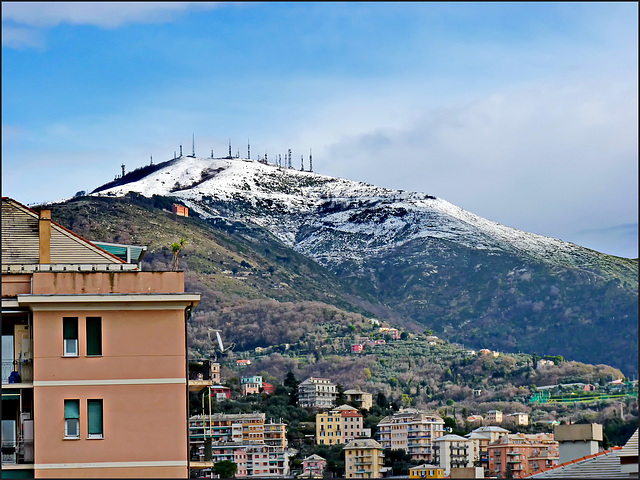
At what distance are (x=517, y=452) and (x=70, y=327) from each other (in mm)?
166235

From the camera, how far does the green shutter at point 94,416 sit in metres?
27.8

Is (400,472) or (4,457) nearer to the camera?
(4,457)

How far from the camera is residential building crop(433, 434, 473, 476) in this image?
192 meters

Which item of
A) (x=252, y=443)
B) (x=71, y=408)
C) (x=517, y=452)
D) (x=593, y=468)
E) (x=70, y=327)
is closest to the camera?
(x=593, y=468)

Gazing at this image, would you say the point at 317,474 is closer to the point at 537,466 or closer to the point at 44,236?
the point at 537,466

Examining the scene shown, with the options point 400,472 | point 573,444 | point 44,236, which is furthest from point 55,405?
point 400,472

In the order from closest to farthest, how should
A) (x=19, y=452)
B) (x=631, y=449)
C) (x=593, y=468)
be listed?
(x=631, y=449) → (x=593, y=468) → (x=19, y=452)

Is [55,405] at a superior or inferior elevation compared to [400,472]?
superior

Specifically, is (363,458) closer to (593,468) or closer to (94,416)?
(94,416)

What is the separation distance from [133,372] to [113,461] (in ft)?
6.86

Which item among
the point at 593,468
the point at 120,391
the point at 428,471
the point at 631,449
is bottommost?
the point at 428,471

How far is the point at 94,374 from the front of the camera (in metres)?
28.4

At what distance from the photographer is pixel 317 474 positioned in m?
170

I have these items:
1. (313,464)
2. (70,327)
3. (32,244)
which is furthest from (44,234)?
(313,464)
